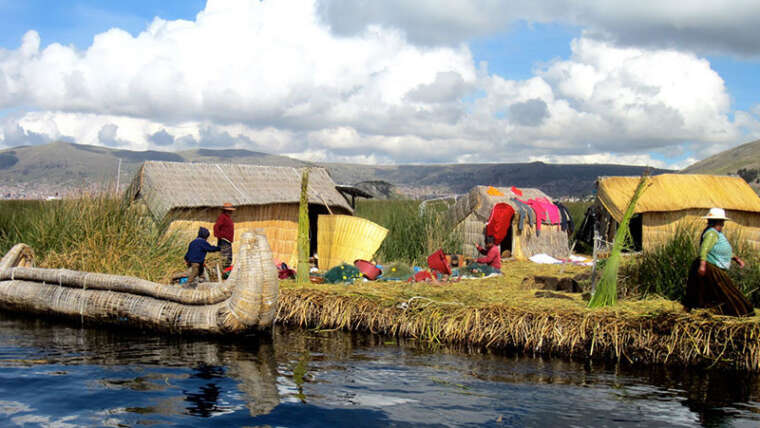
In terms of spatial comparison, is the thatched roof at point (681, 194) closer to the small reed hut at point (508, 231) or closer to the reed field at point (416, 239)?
the small reed hut at point (508, 231)

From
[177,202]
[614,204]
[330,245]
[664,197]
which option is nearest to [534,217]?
[614,204]

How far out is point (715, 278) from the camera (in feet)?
27.0

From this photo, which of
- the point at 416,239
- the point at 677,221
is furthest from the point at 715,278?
the point at 677,221

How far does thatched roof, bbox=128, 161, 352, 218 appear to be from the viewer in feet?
47.0

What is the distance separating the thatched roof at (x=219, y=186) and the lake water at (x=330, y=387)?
5.38 metres

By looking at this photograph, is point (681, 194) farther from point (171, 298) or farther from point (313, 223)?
point (171, 298)

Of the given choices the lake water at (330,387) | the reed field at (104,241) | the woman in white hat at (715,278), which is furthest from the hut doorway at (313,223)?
the woman in white hat at (715,278)

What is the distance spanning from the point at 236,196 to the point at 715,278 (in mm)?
10273

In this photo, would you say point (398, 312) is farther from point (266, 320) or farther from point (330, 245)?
point (330, 245)

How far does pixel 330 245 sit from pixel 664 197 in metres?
9.03

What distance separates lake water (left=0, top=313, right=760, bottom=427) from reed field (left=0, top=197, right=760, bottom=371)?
341mm

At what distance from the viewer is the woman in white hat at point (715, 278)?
8227 mm

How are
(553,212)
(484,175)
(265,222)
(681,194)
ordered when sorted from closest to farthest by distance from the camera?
(265,222), (681,194), (553,212), (484,175)

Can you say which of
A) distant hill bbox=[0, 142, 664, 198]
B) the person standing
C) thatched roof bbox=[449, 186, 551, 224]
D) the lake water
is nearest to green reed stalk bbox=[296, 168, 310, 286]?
the person standing
